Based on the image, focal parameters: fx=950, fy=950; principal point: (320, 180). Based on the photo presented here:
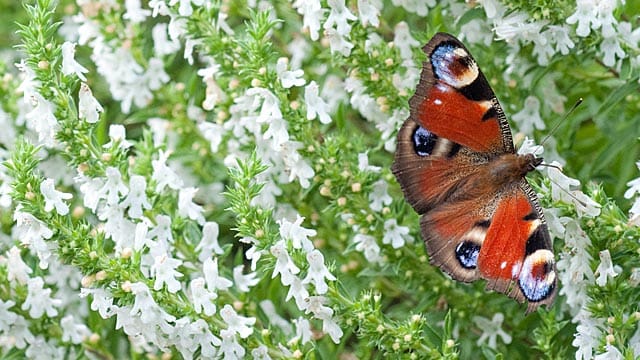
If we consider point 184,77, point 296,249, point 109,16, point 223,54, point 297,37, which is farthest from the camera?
point 184,77

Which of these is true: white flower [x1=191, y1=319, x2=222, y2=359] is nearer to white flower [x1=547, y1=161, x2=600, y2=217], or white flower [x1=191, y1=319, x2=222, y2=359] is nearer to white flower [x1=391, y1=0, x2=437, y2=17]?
white flower [x1=547, y1=161, x2=600, y2=217]

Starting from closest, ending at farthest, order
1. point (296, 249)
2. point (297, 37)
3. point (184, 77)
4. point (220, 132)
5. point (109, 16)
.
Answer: point (296, 249) < point (220, 132) < point (109, 16) < point (297, 37) < point (184, 77)

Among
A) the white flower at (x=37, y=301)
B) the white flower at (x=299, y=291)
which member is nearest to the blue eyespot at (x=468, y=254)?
the white flower at (x=299, y=291)

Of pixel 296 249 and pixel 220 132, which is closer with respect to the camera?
pixel 296 249

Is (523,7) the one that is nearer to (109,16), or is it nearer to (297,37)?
(297,37)

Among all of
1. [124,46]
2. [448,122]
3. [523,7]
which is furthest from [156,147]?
[523,7]

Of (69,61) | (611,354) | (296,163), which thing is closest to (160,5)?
(69,61)

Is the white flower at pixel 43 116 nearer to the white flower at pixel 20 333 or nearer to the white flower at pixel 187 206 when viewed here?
the white flower at pixel 187 206

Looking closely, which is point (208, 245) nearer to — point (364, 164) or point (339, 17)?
point (364, 164)
